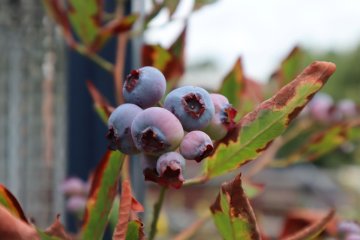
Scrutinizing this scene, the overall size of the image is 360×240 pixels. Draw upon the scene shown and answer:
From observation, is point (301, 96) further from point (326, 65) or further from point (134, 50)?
point (134, 50)

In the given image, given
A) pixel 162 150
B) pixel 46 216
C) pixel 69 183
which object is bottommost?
pixel 46 216

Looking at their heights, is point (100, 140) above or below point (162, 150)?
below

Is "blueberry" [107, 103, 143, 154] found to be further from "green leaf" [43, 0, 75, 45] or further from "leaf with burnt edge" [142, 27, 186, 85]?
"green leaf" [43, 0, 75, 45]

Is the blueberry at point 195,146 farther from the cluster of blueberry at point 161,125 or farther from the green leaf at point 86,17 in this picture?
the green leaf at point 86,17

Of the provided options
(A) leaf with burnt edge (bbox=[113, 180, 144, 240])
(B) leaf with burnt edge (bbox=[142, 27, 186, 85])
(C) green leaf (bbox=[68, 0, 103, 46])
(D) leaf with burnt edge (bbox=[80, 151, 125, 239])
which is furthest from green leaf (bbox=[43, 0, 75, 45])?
(A) leaf with burnt edge (bbox=[113, 180, 144, 240])

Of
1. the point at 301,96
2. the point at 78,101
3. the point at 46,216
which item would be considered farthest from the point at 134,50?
the point at 301,96

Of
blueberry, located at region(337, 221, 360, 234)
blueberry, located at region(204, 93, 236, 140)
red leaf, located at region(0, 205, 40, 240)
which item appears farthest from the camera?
blueberry, located at region(337, 221, 360, 234)

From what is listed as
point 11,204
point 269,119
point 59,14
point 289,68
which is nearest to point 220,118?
point 269,119
